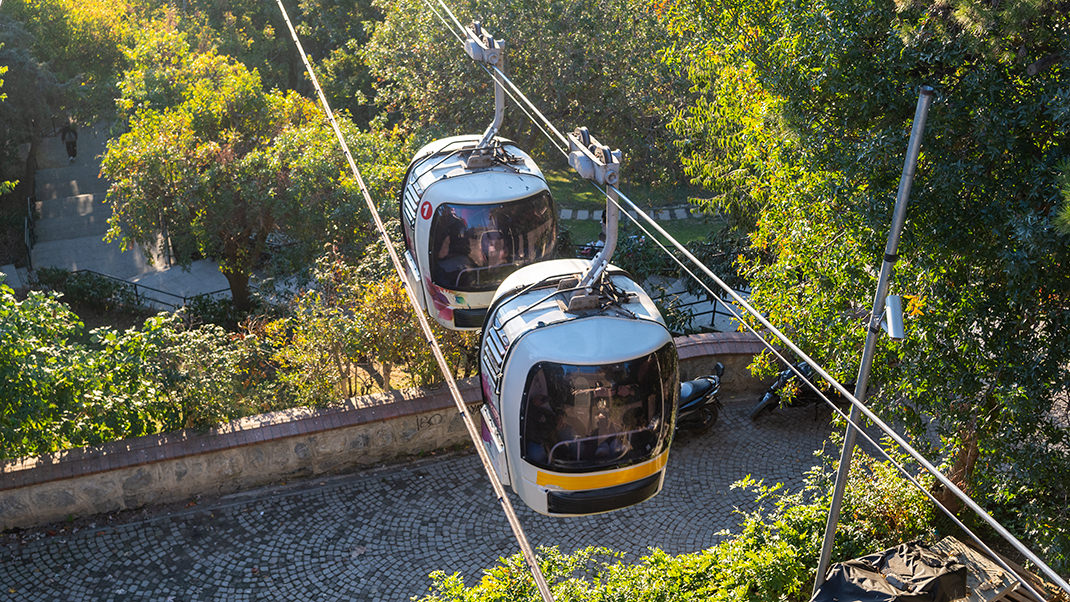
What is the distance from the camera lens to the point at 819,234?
878 cm

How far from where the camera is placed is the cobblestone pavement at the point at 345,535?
9.37 metres

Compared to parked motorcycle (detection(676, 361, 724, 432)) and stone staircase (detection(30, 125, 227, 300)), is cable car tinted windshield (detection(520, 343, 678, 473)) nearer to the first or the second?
parked motorcycle (detection(676, 361, 724, 432))

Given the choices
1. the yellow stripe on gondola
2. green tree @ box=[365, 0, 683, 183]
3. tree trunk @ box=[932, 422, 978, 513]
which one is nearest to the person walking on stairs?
green tree @ box=[365, 0, 683, 183]

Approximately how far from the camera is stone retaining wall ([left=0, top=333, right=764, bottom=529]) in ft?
32.8

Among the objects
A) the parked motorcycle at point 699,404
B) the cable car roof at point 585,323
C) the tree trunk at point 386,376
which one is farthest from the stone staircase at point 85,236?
the cable car roof at point 585,323

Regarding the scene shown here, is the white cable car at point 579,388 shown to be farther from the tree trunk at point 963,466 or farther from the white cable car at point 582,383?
the tree trunk at point 963,466

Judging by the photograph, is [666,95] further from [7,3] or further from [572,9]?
[7,3]

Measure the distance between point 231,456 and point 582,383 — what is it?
597 centimetres

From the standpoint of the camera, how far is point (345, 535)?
1016cm

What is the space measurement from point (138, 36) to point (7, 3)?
516cm

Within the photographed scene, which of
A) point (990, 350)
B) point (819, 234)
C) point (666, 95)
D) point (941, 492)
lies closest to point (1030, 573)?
point (941, 492)

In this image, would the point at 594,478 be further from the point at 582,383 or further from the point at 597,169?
the point at 597,169

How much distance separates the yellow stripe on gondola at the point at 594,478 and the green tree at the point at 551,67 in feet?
40.3

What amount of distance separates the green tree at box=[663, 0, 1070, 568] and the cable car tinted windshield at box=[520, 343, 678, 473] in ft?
8.24
